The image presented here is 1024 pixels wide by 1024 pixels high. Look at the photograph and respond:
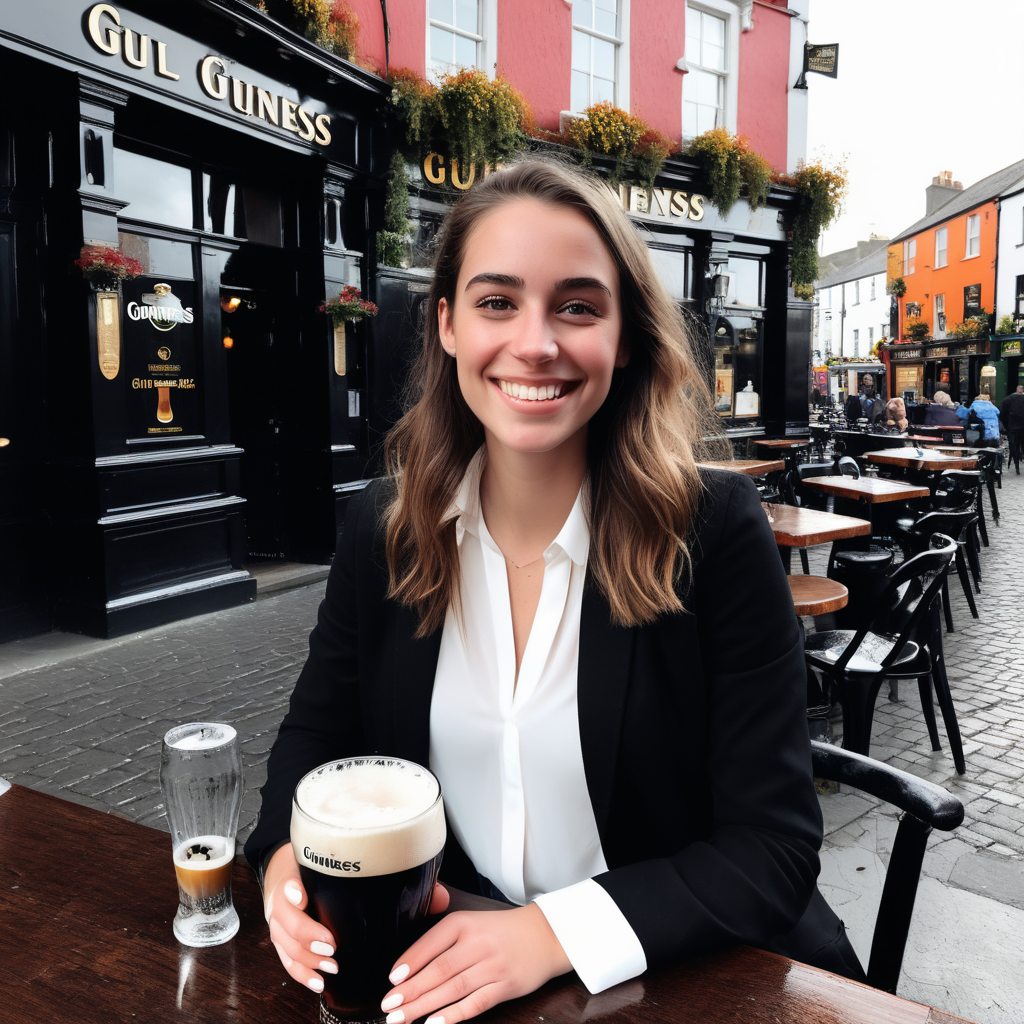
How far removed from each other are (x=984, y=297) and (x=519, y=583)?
34712mm

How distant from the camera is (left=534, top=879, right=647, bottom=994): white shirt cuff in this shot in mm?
945

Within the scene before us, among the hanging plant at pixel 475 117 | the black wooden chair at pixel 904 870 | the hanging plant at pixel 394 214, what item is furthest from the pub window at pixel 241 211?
the black wooden chair at pixel 904 870

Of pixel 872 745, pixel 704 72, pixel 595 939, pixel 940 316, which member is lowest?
pixel 872 745

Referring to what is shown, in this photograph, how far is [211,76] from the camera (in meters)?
6.23

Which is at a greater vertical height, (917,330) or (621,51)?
(621,51)

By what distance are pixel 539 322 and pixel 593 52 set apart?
1036 centimetres

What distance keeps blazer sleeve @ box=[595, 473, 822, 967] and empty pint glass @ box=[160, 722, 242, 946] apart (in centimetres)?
51

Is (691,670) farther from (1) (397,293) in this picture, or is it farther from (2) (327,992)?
(1) (397,293)

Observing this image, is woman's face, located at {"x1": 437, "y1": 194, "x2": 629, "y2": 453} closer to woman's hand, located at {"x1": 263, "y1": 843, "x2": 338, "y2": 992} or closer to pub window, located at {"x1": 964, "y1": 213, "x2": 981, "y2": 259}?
woman's hand, located at {"x1": 263, "y1": 843, "x2": 338, "y2": 992}

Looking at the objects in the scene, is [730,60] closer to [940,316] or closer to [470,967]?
[470,967]

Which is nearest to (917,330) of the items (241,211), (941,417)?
(941,417)

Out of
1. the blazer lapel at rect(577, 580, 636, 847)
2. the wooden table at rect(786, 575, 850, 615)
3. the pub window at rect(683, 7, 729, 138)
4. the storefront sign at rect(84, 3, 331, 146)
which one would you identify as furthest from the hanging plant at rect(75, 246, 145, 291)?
the pub window at rect(683, 7, 729, 138)

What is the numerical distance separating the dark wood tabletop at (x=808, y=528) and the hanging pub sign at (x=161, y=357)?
4.52 metres

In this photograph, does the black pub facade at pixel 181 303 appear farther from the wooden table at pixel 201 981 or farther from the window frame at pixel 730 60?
the window frame at pixel 730 60
